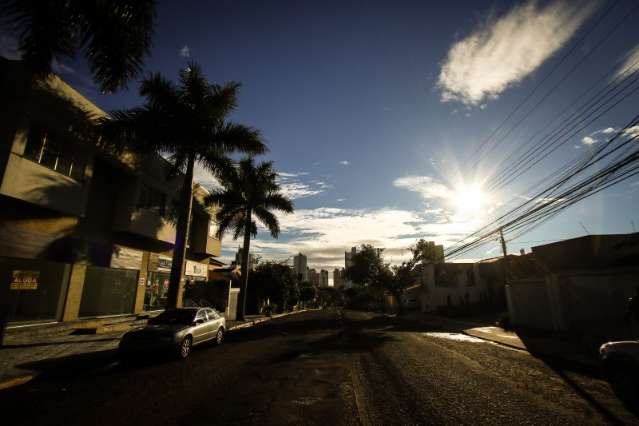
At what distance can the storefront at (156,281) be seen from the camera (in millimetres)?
19859

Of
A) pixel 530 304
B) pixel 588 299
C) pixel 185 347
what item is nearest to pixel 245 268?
pixel 185 347

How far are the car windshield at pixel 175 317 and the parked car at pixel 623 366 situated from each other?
1090 centimetres

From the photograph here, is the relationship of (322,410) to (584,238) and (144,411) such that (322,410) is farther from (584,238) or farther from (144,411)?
(584,238)

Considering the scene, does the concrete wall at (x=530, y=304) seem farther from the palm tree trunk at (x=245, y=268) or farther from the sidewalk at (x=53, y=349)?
the sidewalk at (x=53, y=349)

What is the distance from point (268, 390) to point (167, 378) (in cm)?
251

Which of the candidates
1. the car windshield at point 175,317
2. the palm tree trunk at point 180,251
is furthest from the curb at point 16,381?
the palm tree trunk at point 180,251

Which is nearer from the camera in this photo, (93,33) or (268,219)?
(93,33)

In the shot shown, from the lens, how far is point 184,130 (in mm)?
15000

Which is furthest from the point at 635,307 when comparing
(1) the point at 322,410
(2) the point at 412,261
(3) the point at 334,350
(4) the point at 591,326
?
(2) the point at 412,261

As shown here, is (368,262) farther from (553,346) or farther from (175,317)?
(175,317)

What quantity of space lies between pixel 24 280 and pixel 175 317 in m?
6.60

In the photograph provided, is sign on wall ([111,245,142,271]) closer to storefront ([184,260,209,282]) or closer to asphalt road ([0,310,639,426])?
storefront ([184,260,209,282])

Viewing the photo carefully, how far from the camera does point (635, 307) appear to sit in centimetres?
1032

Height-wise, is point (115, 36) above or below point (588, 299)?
above
